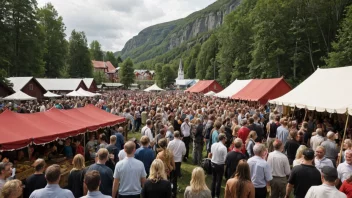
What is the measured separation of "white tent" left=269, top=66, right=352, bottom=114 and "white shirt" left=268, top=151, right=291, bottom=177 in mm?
4880

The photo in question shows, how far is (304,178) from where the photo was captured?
4.21 m

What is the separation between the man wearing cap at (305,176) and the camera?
4.16 m

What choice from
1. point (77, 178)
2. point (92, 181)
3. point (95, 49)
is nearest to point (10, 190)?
point (92, 181)

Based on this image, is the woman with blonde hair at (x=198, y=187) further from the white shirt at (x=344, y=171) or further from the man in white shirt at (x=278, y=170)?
the white shirt at (x=344, y=171)

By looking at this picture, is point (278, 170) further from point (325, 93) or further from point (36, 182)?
point (325, 93)

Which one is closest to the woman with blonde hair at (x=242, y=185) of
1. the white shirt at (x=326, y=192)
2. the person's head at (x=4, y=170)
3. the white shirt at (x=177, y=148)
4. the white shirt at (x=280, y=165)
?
the white shirt at (x=326, y=192)

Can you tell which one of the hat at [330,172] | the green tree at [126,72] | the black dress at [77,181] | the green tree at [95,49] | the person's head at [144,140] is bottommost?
the black dress at [77,181]

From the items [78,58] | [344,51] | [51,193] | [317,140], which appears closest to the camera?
[51,193]

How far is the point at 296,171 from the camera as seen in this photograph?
4277 mm

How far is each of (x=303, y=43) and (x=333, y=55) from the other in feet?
26.8

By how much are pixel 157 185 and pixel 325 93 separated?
32.0 feet

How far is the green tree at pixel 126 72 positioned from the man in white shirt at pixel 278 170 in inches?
2821

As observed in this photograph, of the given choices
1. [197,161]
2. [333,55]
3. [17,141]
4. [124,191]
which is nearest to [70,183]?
[124,191]

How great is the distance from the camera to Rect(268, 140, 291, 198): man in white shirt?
5090 millimetres
